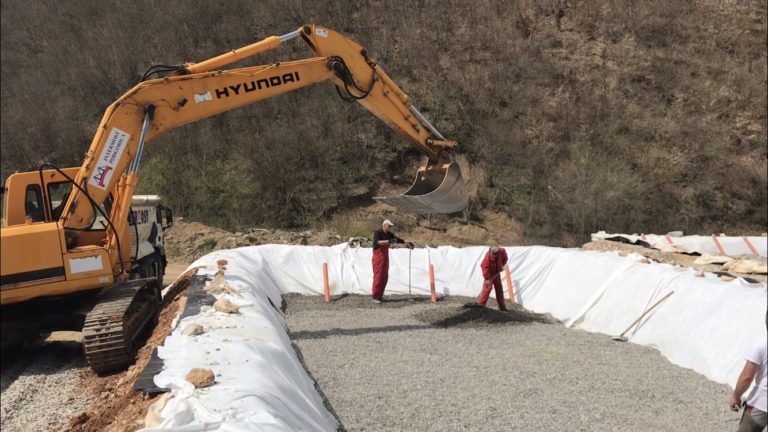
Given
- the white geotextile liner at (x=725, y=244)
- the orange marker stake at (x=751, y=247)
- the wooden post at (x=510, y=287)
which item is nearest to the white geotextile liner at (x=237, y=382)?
the wooden post at (x=510, y=287)

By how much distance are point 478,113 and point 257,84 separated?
1851 cm

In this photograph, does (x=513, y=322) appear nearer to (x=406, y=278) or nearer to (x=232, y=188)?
(x=406, y=278)

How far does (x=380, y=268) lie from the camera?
34.3ft

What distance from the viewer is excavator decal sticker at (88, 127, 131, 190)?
661 centimetres

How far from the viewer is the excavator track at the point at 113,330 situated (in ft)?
18.9

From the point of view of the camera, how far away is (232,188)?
22.1m

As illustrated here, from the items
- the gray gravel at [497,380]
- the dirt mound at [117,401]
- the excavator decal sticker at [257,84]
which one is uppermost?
the excavator decal sticker at [257,84]

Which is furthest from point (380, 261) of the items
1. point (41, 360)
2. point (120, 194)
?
point (41, 360)

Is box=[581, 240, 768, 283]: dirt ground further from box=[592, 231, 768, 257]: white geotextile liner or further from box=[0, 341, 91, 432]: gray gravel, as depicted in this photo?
box=[0, 341, 91, 432]: gray gravel

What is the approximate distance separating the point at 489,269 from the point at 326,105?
1670 cm

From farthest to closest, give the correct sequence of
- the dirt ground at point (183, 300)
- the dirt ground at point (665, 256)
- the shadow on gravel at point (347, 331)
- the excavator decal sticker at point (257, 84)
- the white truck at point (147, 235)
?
1. the white truck at point (147, 235)
2. the dirt ground at point (665, 256)
3. the shadow on gravel at point (347, 331)
4. the excavator decal sticker at point (257, 84)
5. the dirt ground at point (183, 300)

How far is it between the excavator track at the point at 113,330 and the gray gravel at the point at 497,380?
201cm

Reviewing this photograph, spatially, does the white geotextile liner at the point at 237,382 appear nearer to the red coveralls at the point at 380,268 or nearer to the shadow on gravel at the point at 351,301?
the shadow on gravel at the point at 351,301

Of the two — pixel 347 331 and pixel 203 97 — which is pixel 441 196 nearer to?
pixel 347 331
